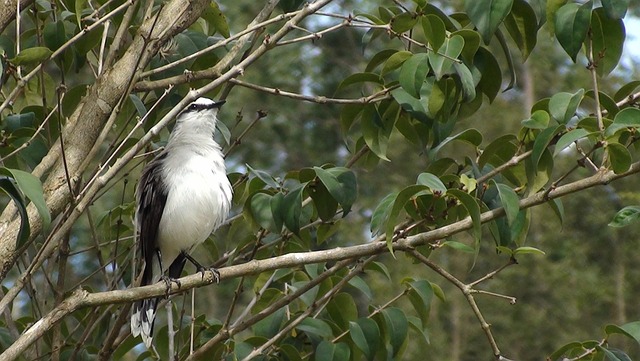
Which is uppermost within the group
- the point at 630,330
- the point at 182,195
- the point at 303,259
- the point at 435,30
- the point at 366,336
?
the point at 435,30

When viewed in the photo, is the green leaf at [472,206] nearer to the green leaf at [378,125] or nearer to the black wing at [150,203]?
the green leaf at [378,125]

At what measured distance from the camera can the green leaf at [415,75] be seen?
9.43 ft

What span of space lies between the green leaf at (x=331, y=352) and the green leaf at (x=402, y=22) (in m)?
0.98

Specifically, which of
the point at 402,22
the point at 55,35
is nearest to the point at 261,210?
the point at 402,22

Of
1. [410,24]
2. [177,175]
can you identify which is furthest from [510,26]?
[177,175]

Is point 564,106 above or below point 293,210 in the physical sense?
above

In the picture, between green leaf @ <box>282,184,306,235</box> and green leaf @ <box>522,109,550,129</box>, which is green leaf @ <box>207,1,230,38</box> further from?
green leaf @ <box>522,109,550,129</box>

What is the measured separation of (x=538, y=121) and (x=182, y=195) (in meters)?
1.63

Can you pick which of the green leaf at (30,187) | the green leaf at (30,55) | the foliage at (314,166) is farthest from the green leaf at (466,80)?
the green leaf at (30,187)

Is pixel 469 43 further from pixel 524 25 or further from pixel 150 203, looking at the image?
pixel 150 203

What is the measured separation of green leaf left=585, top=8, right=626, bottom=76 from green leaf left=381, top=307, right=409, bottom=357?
0.95m

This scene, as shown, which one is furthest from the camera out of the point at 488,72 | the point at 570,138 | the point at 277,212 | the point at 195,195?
the point at 195,195

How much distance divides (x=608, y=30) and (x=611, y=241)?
1070 cm

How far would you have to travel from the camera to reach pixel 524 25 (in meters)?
3.15
